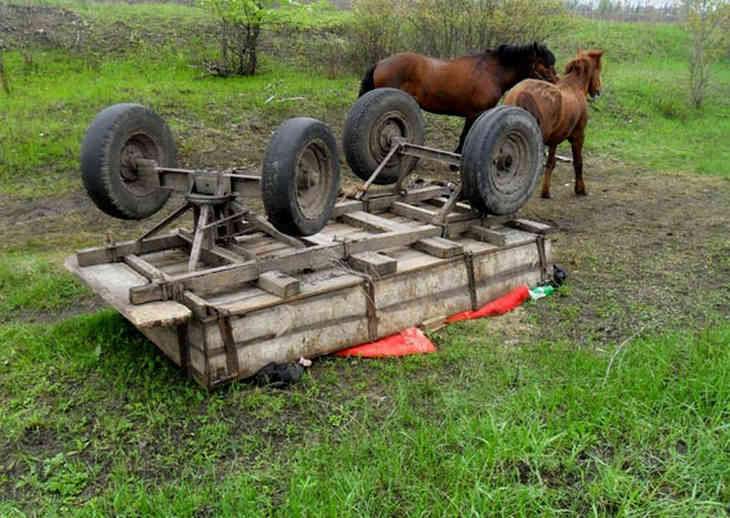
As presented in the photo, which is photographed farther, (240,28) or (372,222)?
(240,28)

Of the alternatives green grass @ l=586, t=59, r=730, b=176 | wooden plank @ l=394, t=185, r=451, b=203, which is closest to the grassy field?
wooden plank @ l=394, t=185, r=451, b=203

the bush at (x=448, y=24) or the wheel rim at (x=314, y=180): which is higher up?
the bush at (x=448, y=24)

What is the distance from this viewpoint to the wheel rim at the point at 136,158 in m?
4.88

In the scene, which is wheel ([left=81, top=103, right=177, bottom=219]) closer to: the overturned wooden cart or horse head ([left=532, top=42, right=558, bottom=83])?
the overturned wooden cart

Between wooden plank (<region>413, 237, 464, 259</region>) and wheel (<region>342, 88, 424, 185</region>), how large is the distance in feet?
4.66

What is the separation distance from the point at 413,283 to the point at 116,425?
2427 millimetres

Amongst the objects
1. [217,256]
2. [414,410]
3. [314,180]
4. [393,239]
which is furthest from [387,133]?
[414,410]

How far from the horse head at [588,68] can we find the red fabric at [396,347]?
6.39 m

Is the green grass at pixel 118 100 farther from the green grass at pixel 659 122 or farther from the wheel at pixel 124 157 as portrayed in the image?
the green grass at pixel 659 122

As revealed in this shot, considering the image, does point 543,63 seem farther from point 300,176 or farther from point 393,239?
point 300,176

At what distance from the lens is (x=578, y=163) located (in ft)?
31.7

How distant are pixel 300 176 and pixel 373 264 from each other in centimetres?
86

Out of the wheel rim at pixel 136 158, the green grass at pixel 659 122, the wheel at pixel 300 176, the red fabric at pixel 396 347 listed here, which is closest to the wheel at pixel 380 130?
the wheel at pixel 300 176

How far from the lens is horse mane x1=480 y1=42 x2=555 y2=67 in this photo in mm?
9547
